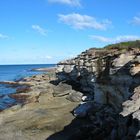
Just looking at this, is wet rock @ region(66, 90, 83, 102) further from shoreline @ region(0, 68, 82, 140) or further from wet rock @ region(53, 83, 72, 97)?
wet rock @ region(53, 83, 72, 97)

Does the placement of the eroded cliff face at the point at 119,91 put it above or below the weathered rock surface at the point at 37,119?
above

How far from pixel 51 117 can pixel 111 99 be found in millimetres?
5913

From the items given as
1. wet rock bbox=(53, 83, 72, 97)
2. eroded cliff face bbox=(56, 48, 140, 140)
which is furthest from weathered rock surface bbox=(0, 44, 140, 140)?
wet rock bbox=(53, 83, 72, 97)

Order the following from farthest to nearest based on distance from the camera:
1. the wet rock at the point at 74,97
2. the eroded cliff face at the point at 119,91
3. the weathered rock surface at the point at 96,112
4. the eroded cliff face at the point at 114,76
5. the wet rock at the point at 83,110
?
the wet rock at the point at 74,97 → the wet rock at the point at 83,110 → the eroded cliff face at the point at 114,76 → the weathered rock surface at the point at 96,112 → the eroded cliff face at the point at 119,91

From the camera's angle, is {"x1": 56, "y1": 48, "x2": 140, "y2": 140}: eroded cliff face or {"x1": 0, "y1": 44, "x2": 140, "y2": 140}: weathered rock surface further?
{"x1": 0, "y1": 44, "x2": 140, "y2": 140}: weathered rock surface

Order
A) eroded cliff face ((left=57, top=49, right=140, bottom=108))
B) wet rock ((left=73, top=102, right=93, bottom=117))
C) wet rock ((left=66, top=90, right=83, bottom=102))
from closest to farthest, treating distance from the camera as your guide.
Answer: eroded cliff face ((left=57, top=49, right=140, bottom=108)), wet rock ((left=73, top=102, right=93, bottom=117)), wet rock ((left=66, top=90, right=83, bottom=102))

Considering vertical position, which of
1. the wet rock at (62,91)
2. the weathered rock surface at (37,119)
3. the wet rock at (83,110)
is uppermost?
the wet rock at (62,91)

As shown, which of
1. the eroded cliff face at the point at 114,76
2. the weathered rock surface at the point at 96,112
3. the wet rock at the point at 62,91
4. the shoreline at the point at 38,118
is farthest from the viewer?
the wet rock at the point at 62,91

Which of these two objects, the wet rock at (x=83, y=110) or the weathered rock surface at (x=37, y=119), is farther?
the wet rock at (x=83, y=110)

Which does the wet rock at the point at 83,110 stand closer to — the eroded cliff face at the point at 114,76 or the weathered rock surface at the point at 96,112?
the weathered rock surface at the point at 96,112

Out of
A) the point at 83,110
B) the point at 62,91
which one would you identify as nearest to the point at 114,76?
the point at 83,110

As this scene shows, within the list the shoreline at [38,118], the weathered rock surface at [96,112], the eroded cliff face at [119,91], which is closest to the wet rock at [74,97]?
the weathered rock surface at [96,112]

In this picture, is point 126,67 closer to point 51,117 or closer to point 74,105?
point 51,117

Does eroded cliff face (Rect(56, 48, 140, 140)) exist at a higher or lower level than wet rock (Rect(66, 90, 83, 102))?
higher
